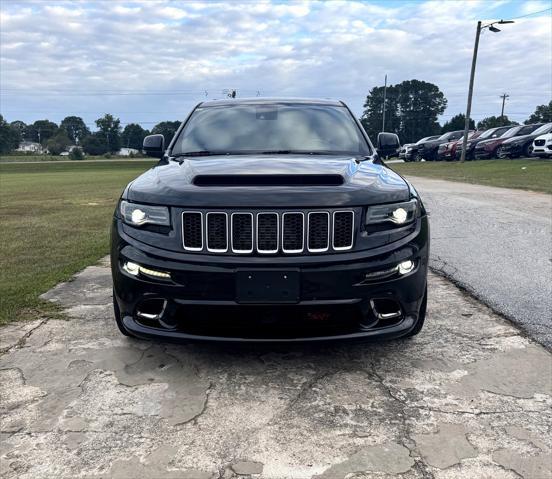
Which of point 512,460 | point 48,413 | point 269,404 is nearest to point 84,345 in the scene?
point 48,413

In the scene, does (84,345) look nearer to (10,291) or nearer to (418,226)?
(10,291)

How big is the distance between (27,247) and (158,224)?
4.79 meters

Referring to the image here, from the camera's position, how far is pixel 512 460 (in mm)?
2182

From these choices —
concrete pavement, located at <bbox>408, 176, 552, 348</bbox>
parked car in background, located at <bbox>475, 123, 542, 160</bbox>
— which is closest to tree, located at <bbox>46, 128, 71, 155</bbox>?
parked car in background, located at <bbox>475, 123, 542, 160</bbox>

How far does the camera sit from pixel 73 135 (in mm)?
126688

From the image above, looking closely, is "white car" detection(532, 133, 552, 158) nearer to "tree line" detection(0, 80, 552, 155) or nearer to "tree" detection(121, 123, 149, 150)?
"tree line" detection(0, 80, 552, 155)

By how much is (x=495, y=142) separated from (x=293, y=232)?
2785 cm

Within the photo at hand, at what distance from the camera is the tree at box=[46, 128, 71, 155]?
10943 centimetres

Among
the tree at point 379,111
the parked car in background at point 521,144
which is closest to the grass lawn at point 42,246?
the parked car in background at point 521,144

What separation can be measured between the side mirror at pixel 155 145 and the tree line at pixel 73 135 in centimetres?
10088

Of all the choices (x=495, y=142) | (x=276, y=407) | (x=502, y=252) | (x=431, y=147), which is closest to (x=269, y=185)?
(x=276, y=407)

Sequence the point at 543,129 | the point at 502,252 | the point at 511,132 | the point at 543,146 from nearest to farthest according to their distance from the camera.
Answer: the point at 502,252 < the point at 543,146 < the point at 543,129 < the point at 511,132

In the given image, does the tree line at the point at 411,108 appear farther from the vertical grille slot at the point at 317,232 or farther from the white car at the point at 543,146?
the vertical grille slot at the point at 317,232

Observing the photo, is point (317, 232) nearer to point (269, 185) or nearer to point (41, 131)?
point (269, 185)
